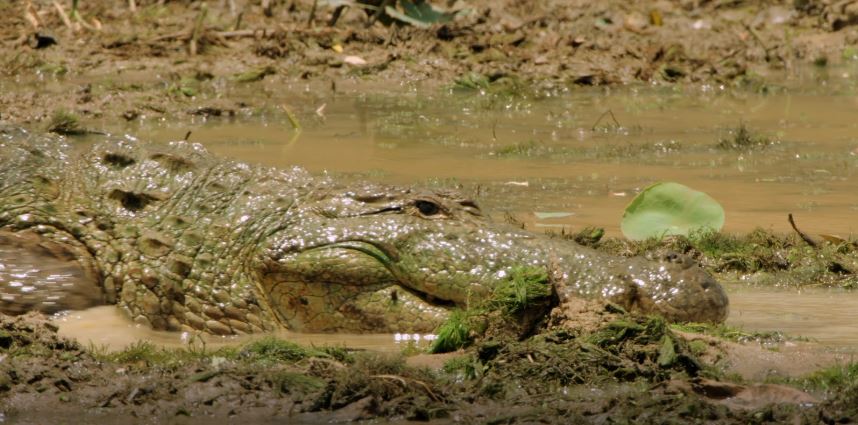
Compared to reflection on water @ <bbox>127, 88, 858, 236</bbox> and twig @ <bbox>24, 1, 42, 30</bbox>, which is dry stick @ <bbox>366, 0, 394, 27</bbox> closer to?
reflection on water @ <bbox>127, 88, 858, 236</bbox>

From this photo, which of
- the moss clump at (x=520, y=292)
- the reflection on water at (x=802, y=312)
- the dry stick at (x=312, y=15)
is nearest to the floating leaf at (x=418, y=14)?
the dry stick at (x=312, y=15)

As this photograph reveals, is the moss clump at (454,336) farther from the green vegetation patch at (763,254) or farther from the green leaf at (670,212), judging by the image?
the green leaf at (670,212)

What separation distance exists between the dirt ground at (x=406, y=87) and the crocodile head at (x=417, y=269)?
21 centimetres

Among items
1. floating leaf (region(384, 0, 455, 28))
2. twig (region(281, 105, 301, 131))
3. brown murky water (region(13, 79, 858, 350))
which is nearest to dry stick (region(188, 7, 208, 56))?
brown murky water (region(13, 79, 858, 350))

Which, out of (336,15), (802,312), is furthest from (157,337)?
(336,15)

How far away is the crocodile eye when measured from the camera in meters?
5.51

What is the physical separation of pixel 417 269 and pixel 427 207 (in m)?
0.31

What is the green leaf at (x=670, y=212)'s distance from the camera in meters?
7.32

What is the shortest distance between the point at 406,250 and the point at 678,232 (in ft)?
8.07

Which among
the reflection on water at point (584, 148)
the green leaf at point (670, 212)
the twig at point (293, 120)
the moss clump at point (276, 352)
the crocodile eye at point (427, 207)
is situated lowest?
the reflection on water at point (584, 148)

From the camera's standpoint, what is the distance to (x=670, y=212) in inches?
291

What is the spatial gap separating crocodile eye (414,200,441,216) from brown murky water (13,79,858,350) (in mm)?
544

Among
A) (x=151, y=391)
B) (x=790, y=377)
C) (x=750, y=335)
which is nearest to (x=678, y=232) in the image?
(x=750, y=335)

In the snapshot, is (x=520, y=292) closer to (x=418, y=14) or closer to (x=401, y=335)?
(x=401, y=335)
